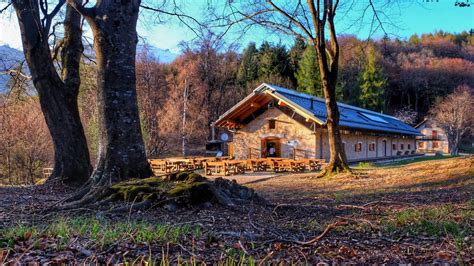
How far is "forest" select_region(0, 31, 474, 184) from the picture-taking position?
70.6 ft

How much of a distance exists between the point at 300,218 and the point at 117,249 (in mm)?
3068

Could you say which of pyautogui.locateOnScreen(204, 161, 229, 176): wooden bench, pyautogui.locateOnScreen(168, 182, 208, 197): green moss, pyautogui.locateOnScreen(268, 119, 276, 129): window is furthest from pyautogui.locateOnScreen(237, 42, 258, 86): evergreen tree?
pyautogui.locateOnScreen(168, 182, 208, 197): green moss

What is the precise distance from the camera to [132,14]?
7.44 m

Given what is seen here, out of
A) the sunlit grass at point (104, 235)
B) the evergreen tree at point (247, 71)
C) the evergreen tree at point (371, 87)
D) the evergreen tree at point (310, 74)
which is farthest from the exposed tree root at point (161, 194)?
the evergreen tree at point (371, 87)

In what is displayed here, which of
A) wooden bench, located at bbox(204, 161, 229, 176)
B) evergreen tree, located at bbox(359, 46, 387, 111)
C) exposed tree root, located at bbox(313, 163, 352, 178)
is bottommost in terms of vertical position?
wooden bench, located at bbox(204, 161, 229, 176)

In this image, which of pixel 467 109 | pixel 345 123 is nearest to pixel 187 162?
pixel 345 123

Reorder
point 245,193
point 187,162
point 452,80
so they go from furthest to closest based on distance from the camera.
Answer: point 452,80, point 187,162, point 245,193

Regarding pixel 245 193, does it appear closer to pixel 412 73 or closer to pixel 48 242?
pixel 48 242

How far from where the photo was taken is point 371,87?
209 ft

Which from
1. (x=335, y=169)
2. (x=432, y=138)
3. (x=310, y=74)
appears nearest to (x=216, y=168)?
(x=335, y=169)

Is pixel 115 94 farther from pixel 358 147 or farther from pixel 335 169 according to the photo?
pixel 358 147

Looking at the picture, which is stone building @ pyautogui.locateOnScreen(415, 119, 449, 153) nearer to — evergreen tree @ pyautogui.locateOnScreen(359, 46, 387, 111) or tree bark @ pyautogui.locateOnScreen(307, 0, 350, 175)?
evergreen tree @ pyautogui.locateOnScreen(359, 46, 387, 111)

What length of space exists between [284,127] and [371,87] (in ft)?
132

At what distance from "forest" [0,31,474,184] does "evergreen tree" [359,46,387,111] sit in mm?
155
